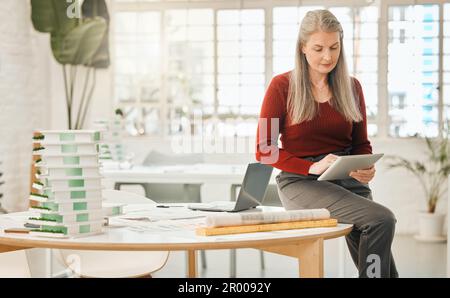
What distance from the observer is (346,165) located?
75.5 inches

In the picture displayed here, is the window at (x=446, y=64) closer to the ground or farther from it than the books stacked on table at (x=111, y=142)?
farther from it

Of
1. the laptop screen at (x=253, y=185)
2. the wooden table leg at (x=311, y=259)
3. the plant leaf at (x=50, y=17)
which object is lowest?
the wooden table leg at (x=311, y=259)

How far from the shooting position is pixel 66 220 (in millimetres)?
1639

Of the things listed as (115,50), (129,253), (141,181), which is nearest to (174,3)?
(115,50)

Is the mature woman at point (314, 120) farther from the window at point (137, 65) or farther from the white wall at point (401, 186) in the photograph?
the window at point (137, 65)

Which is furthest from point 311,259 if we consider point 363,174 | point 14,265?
point 14,265

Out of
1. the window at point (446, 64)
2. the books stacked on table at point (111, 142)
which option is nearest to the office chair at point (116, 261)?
the books stacked on table at point (111, 142)

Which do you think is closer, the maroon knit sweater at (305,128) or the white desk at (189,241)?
the white desk at (189,241)

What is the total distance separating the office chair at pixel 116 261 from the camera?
8.58 ft

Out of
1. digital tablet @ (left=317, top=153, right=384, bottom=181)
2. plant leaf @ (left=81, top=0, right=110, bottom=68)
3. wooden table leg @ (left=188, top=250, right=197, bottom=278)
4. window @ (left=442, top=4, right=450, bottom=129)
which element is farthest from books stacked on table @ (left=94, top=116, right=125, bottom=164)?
Answer: window @ (left=442, top=4, right=450, bottom=129)

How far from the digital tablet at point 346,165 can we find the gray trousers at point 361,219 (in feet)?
0.17

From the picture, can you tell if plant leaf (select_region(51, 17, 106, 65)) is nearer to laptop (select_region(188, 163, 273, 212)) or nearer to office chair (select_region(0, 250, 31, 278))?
office chair (select_region(0, 250, 31, 278))

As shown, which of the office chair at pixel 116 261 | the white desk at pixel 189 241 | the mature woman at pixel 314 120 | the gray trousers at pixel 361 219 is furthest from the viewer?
the office chair at pixel 116 261
